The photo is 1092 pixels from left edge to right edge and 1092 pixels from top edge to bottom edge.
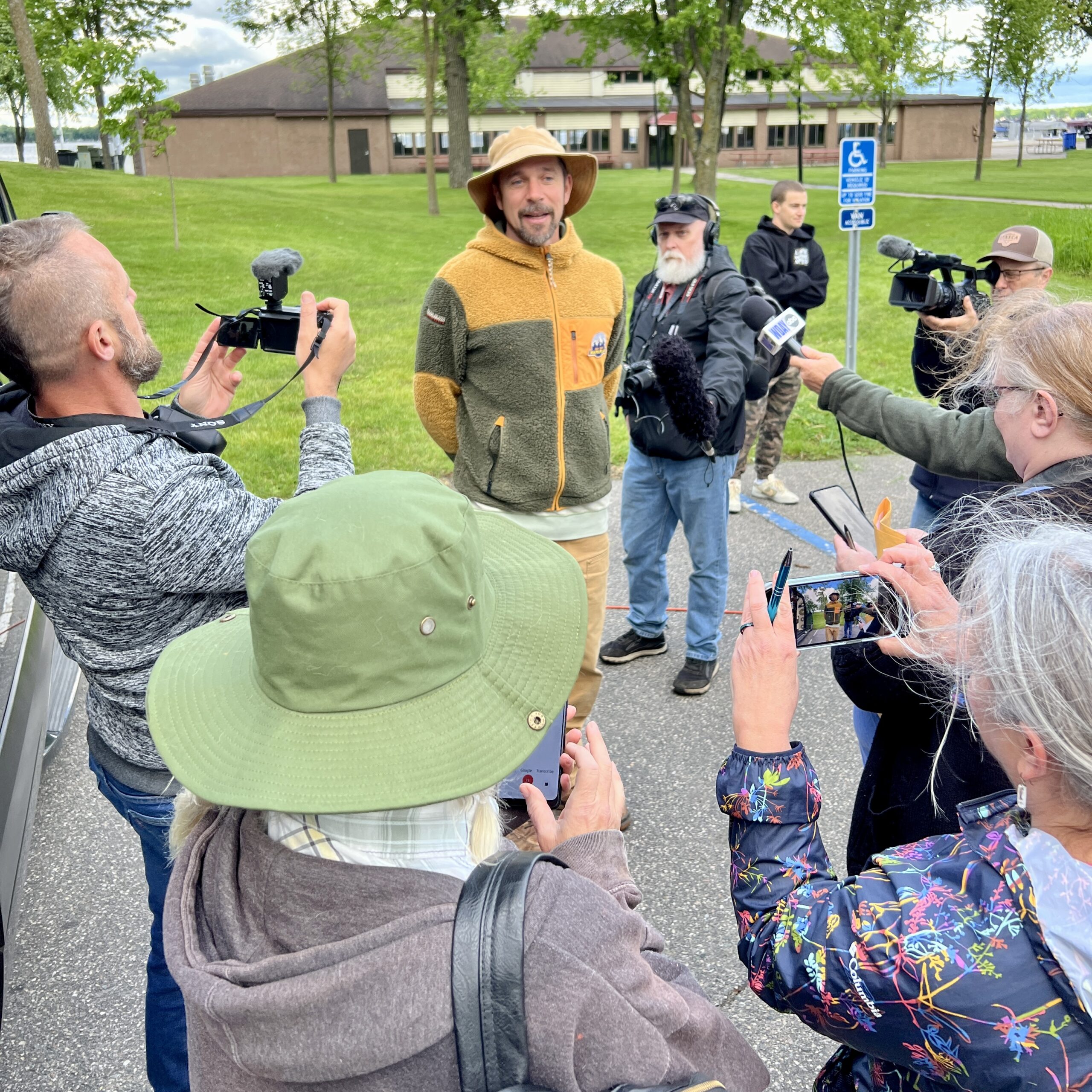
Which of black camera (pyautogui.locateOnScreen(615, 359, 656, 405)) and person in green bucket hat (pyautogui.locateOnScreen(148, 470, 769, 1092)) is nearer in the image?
person in green bucket hat (pyautogui.locateOnScreen(148, 470, 769, 1092))

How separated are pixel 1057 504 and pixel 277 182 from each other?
39652 mm

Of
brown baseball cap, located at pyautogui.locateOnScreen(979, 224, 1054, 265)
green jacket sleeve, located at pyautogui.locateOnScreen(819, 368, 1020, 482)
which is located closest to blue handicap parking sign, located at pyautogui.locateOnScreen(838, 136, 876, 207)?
brown baseball cap, located at pyautogui.locateOnScreen(979, 224, 1054, 265)

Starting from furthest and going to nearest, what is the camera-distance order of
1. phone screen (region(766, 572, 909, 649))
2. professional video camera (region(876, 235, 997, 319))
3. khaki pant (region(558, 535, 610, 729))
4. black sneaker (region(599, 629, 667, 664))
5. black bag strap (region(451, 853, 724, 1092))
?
black sneaker (region(599, 629, 667, 664)) → professional video camera (region(876, 235, 997, 319)) → khaki pant (region(558, 535, 610, 729)) → phone screen (region(766, 572, 909, 649)) → black bag strap (region(451, 853, 724, 1092))

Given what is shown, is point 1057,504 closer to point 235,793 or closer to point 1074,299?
point 1074,299

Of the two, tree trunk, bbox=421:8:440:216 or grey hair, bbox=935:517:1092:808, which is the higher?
tree trunk, bbox=421:8:440:216

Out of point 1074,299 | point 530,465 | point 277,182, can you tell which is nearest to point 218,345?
point 530,465

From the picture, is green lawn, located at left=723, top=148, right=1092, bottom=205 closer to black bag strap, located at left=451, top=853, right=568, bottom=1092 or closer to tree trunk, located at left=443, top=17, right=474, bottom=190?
tree trunk, located at left=443, top=17, right=474, bottom=190

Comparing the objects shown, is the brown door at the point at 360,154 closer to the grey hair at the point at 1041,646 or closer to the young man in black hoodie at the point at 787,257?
the young man in black hoodie at the point at 787,257

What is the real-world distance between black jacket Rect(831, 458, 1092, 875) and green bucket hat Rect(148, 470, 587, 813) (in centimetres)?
85

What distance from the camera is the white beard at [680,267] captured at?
13.7 feet

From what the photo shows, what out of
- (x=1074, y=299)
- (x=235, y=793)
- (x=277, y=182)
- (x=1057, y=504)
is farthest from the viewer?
(x=277, y=182)

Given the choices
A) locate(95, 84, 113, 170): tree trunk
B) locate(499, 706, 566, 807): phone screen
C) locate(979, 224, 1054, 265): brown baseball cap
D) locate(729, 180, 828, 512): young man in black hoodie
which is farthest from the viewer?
locate(95, 84, 113, 170): tree trunk

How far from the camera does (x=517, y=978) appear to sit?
100 cm

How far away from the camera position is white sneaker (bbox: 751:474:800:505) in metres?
6.45
